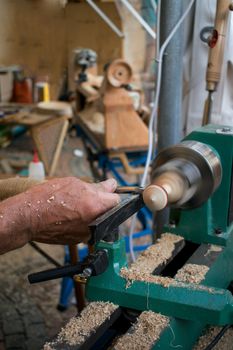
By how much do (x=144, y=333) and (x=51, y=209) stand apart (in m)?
0.28

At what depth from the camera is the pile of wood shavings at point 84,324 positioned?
0.67 m

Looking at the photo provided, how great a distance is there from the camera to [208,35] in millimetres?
1257

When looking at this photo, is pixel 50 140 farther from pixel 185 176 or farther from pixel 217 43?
pixel 185 176

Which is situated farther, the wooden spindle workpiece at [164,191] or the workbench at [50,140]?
the workbench at [50,140]

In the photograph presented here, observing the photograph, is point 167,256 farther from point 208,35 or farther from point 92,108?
point 92,108

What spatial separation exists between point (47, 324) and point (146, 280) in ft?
4.87

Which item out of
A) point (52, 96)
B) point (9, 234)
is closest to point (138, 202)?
point (9, 234)

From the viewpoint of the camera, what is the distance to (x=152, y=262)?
0.83 m

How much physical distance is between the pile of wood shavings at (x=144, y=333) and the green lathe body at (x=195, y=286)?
10 mm

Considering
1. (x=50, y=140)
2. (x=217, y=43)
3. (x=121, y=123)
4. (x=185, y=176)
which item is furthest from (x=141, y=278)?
(x=50, y=140)

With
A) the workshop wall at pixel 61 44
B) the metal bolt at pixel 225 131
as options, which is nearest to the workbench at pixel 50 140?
the workshop wall at pixel 61 44

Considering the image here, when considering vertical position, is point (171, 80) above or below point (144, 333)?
above

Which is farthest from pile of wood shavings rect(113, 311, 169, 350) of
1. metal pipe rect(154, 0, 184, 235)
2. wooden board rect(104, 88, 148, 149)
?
wooden board rect(104, 88, 148, 149)

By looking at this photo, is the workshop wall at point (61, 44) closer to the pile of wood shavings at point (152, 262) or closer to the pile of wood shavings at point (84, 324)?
the pile of wood shavings at point (152, 262)
